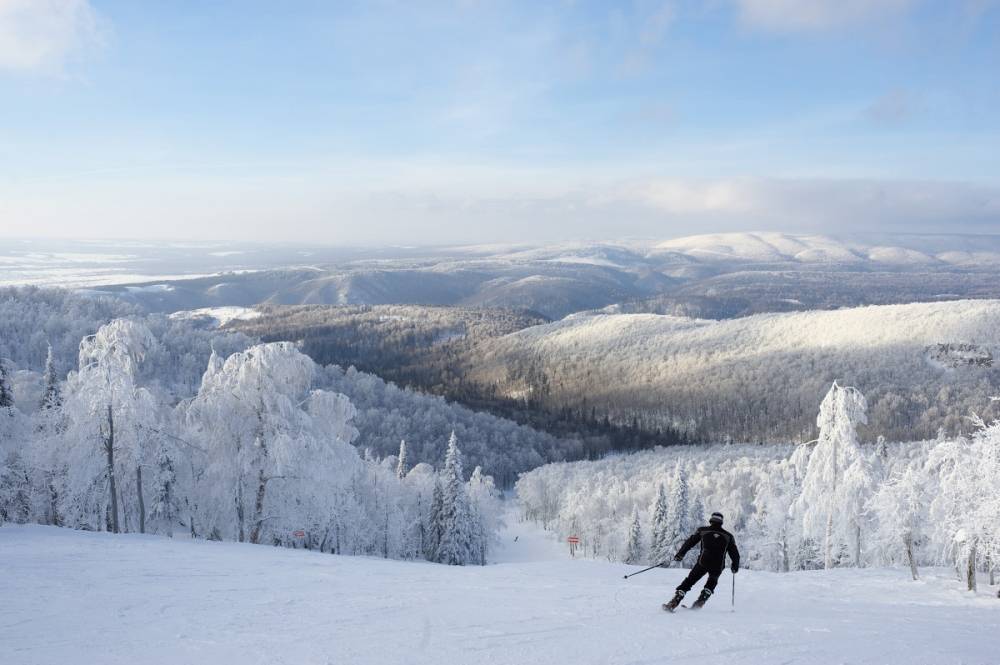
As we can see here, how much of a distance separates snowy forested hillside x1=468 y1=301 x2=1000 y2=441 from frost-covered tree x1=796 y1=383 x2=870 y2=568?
112 metres

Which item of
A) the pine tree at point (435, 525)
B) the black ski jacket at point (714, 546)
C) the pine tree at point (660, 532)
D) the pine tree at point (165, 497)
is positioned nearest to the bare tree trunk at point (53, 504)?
the pine tree at point (165, 497)

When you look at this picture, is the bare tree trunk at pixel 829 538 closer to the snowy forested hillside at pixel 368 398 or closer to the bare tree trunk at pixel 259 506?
the bare tree trunk at pixel 259 506

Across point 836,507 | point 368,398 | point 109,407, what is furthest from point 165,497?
point 368,398

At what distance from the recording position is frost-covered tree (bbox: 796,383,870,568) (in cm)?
2822

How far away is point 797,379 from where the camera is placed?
165125mm

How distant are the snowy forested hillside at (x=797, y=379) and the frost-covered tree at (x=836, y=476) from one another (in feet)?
367

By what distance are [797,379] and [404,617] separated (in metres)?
177

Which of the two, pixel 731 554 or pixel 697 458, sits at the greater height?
pixel 731 554

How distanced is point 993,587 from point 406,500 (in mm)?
37027

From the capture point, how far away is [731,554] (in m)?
10.9

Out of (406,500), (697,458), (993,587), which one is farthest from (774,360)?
(993,587)

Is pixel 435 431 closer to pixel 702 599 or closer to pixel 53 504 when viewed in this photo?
pixel 53 504

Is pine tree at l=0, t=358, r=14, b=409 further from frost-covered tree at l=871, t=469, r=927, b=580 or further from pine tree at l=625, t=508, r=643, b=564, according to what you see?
pine tree at l=625, t=508, r=643, b=564

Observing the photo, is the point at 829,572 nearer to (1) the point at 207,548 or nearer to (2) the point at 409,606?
(2) the point at 409,606
